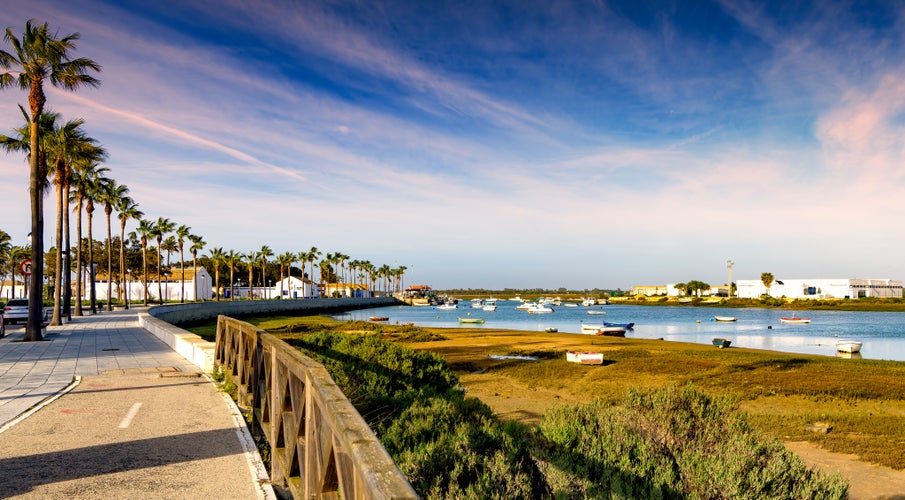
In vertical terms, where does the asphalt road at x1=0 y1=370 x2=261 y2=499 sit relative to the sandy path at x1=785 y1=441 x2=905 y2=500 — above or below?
above

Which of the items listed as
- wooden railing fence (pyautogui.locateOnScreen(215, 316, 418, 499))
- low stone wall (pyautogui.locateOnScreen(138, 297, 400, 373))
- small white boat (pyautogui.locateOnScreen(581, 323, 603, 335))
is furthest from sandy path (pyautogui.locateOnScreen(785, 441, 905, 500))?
small white boat (pyautogui.locateOnScreen(581, 323, 603, 335))

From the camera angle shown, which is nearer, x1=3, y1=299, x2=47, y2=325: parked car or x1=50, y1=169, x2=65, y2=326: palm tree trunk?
x1=50, y1=169, x2=65, y2=326: palm tree trunk

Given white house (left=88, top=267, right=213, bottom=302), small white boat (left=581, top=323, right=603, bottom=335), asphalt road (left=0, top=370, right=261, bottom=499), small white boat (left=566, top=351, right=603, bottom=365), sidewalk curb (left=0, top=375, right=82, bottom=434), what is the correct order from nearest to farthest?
asphalt road (left=0, top=370, right=261, bottom=499), sidewalk curb (left=0, top=375, right=82, bottom=434), small white boat (left=566, top=351, right=603, bottom=365), small white boat (left=581, top=323, right=603, bottom=335), white house (left=88, top=267, right=213, bottom=302)

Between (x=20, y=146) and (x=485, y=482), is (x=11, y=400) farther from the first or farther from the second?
(x=20, y=146)

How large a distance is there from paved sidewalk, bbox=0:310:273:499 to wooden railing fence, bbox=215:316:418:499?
2.11ft

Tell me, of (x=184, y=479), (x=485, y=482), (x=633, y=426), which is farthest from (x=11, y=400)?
(x=633, y=426)

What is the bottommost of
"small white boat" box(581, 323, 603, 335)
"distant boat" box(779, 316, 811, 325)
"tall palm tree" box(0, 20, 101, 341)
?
"distant boat" box(779, 316, 811, 325)

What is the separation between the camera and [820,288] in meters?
161

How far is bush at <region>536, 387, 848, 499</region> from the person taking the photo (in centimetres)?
582

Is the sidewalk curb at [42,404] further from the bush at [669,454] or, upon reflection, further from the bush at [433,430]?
the bush at [669,454]

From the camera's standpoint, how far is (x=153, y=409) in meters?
10.6

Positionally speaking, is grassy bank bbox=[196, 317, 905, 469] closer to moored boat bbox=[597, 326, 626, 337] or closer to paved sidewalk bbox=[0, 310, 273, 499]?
paved sidewalk bbox=[0, 310, 273, 499]

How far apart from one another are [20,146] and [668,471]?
123 feet

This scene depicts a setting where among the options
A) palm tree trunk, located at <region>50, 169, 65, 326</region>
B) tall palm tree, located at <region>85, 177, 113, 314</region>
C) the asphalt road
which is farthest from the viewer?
tall palm tree, located at <region>85, 177, 113, 314</region>
